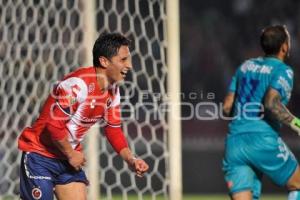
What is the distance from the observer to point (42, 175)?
487 centimetres

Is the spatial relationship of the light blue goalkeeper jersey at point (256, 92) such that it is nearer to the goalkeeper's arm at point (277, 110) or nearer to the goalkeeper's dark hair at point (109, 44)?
the goalkeeper's arm at point (277, 110)

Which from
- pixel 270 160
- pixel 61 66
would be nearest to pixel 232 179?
pixel 270 160

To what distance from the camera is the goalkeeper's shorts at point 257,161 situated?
5488 mm

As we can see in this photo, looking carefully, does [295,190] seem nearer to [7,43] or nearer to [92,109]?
[92,109]

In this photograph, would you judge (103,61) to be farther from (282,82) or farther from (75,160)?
(282,82)

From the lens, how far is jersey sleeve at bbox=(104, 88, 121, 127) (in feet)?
16.3

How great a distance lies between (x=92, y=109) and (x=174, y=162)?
1725 millimetres

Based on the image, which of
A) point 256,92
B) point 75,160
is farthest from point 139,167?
point 256,92

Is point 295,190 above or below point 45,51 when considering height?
below

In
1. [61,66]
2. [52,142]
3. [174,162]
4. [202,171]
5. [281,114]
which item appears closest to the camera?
[52,142]

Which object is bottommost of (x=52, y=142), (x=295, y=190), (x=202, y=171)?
(x=202, y=171)

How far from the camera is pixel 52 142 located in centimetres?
477

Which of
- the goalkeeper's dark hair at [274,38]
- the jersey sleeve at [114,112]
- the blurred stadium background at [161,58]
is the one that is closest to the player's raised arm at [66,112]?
the jersey sleeve at [114,112]

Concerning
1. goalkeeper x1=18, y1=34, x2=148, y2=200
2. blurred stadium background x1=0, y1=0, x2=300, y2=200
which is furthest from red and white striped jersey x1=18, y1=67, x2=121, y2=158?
blurred stadium background x1=0, y1=0, x2=300, y2=200
